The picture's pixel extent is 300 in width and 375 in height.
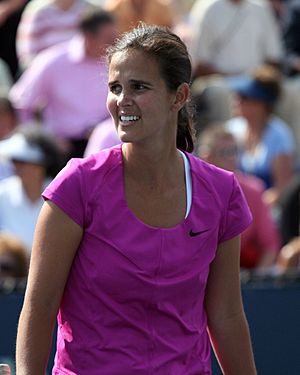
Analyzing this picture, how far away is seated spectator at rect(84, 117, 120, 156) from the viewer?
809cm

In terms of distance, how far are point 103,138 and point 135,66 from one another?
15.4ft

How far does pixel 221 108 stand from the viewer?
9508 mm

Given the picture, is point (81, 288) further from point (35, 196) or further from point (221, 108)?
point (221, 108)

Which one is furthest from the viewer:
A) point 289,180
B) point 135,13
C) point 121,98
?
point 135,13

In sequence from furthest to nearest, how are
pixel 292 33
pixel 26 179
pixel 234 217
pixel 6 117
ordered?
1. pixel 292 33
2. pixel 6 117
3. pixel 26 179
4. pixel 234 217

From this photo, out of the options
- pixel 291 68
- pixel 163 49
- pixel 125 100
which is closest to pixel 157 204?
pixel 125 100

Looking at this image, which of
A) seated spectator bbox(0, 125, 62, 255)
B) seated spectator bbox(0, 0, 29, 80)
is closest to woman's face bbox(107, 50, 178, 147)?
seated spectator bbox(0, 125, 62, 255)

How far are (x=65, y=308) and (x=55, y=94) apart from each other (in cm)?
582

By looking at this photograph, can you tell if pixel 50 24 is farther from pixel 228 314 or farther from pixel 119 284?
pixel 119 284

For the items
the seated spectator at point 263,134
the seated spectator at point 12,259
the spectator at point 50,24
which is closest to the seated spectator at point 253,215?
the seated spectator at point 263,134

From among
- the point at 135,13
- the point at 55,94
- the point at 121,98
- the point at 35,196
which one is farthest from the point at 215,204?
the point at 135,13

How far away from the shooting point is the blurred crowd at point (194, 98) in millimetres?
7625

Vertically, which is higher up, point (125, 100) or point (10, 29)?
point (125, 100)

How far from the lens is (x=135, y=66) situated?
349 cm
